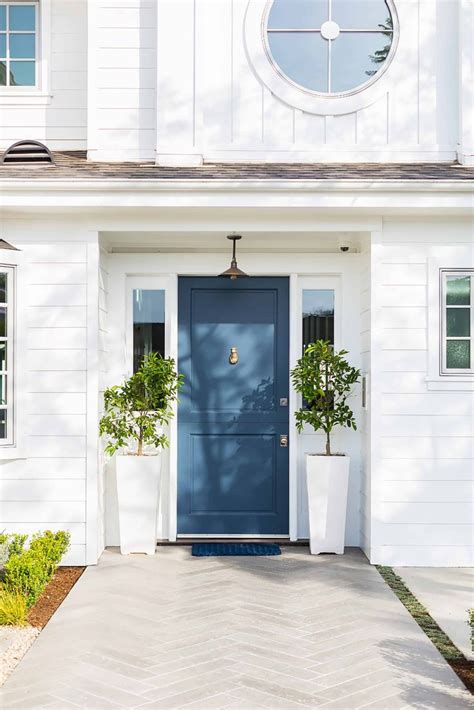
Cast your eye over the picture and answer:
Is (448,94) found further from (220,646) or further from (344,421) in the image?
(220,646)

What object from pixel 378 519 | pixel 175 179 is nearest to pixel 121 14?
pixel 175 179

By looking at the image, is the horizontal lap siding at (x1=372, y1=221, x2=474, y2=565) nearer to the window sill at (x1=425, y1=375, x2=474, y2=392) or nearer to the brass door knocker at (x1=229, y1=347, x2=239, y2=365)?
the window sill at (x1=425, y1=375, x2=474, y2=392)

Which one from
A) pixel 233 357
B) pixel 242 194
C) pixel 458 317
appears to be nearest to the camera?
pixel 242 194

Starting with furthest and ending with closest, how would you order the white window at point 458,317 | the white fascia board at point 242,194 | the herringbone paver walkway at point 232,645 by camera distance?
the white window at point 458,317 → the white fascia board at point 242,194 → the herringbone paver walkway at point 232,645

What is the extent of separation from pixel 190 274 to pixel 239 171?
111 cm

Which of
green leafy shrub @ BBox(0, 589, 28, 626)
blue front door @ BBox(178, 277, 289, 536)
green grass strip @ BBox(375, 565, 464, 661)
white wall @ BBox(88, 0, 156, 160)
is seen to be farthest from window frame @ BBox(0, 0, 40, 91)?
green grass strip @ BBox(375, 565, 464, 661)

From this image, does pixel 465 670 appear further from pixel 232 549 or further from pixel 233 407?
pixel 233 407

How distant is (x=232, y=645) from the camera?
4371mm

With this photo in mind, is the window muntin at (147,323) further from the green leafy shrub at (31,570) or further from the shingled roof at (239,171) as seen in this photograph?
the green leafy shrub at (31,570)

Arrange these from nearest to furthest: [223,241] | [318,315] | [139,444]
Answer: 1. [139,444]
2. [223,241]
3. [318,315]

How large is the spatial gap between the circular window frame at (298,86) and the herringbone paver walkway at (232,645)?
3.62 meters

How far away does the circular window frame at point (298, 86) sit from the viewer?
6.53 m

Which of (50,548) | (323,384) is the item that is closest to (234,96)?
(323,384)

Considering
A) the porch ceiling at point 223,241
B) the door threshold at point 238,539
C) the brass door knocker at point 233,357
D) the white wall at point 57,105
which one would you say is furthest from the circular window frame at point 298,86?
the door threshold at point 238,539
